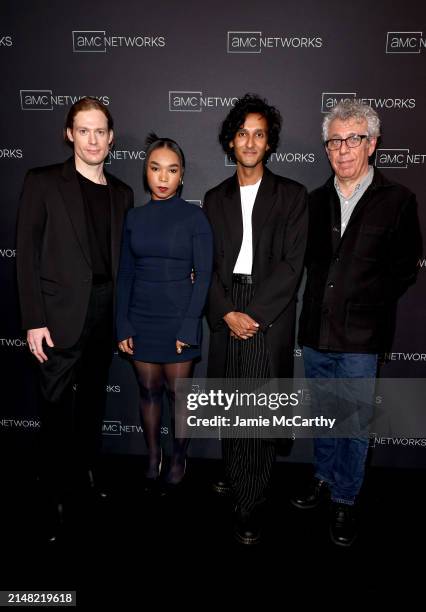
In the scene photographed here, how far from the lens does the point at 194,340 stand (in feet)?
7.86

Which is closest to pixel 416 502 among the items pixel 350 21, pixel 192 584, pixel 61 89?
pixel 192 584

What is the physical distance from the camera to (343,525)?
2.44m

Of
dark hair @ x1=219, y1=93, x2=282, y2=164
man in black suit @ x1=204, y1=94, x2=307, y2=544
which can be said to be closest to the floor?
man in black suit @ x1=204, y1=94, x2=307, y2=544

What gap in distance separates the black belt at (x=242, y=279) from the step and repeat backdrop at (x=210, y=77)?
3.10 feet

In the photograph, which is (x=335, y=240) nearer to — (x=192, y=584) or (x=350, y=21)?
(x=350, y=21)

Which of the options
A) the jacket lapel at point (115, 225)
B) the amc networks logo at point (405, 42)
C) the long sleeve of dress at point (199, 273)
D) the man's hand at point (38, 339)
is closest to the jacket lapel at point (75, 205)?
the jacket lapel at point (115, 225)

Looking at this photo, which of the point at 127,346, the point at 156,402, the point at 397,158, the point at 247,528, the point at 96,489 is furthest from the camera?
the point at 397,158

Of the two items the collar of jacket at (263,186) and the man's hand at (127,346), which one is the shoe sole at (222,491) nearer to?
the man's hand at (127,346)

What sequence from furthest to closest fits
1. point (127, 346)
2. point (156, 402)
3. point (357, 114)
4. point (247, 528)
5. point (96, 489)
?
point (96, 489) < point (156, 402) < point (127, 346) < point (247, 528) < point (357, 114)

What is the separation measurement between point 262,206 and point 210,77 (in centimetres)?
117

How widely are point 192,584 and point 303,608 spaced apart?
54 cm

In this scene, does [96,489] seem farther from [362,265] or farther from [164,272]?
[362,265]

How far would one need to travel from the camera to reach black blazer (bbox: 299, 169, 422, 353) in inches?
91.3

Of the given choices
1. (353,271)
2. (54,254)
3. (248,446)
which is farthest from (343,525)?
(54,254)
